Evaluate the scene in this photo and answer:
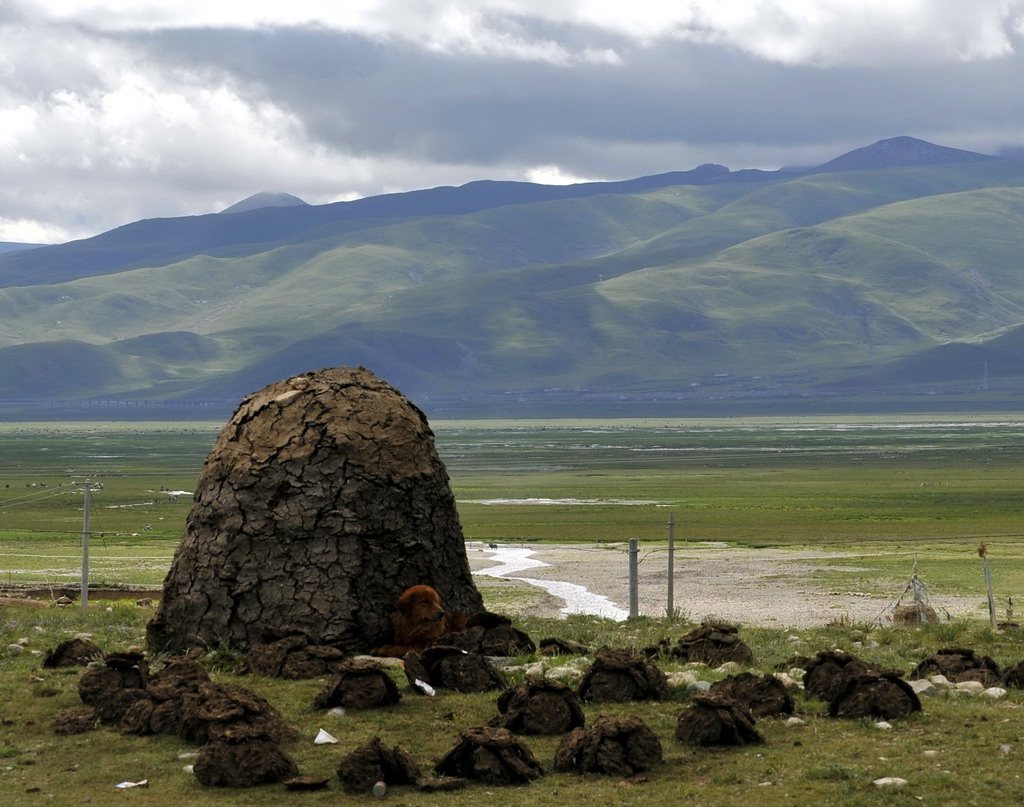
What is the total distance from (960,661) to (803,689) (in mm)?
2545

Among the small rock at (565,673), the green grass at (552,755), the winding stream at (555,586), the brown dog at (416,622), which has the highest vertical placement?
the brown dog at (416,622)

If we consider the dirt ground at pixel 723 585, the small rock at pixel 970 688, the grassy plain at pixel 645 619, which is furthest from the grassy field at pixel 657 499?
the small rock at pixel 970 688

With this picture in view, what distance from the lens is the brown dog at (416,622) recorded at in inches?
696

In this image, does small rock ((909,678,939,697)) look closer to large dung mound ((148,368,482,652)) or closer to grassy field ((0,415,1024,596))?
large dung mound ((148,368,482,652))

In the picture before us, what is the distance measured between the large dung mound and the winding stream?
9080 millimetres

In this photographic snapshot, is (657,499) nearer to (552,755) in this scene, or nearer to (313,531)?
(313,531)

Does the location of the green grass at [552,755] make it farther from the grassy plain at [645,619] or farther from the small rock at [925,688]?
the small rock at [925,688]

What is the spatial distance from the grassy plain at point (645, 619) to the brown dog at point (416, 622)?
6.78 feet

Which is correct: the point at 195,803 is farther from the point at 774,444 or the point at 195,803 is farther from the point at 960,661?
the point at 774,444

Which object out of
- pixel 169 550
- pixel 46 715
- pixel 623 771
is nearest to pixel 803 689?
pixel 623 771

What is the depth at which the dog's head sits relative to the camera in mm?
17781

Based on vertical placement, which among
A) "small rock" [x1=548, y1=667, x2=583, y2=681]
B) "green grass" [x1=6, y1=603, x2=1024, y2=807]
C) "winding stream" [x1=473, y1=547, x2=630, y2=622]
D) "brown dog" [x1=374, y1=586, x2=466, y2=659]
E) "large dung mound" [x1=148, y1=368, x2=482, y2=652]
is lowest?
"winding stream" [x1=473, y1=547, x2=630, y2=622]

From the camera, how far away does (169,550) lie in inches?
2112

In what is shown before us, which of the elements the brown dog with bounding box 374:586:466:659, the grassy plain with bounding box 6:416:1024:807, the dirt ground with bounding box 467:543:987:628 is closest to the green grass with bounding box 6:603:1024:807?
the grassy plain with bounding box 6:416:1024:807
